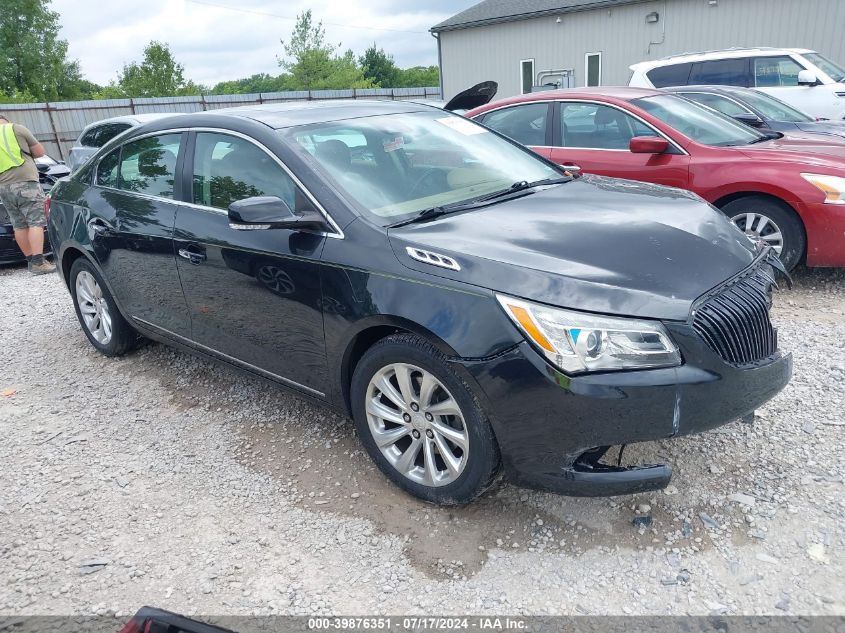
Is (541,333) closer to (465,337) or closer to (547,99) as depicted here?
(465,337)

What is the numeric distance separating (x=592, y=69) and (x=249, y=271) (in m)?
21.6

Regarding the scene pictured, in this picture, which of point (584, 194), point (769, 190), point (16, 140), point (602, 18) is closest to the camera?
point (584, 194)

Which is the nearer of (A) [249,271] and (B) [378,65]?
(A) [249,271]

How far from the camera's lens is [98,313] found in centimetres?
488

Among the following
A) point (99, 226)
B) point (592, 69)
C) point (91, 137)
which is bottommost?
point (99, 226)

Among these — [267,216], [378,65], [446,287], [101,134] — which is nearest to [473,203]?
[446,287]

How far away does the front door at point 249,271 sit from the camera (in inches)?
122

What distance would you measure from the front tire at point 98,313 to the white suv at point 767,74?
9.65m

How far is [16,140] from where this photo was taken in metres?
7.50

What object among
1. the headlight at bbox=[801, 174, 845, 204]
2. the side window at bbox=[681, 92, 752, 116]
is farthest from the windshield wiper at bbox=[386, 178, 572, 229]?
the side window at bbox=[681, 92, 752, 116]

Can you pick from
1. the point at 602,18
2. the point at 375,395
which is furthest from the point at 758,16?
the point at 375,395

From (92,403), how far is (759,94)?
8.89 m

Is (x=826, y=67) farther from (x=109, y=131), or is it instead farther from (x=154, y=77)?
(x=154, y=77)

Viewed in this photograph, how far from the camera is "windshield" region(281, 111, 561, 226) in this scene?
314cm
